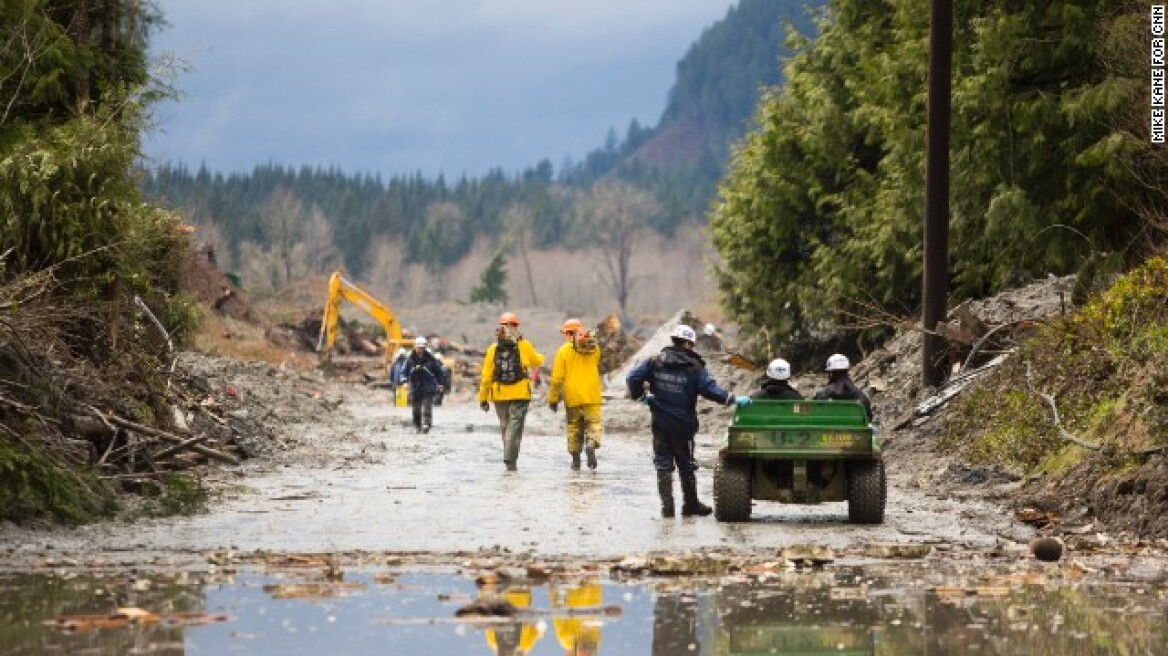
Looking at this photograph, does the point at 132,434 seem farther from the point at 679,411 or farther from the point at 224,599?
the point at 224,599

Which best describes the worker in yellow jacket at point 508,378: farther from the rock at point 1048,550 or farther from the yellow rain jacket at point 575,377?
the rock at point 1048,550

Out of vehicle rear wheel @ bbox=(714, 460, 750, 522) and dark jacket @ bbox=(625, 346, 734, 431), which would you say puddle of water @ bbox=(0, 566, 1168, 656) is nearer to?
vehicle rear wheel @ bbox=(714, 460, 750, 522)

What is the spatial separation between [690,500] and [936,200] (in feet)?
34.8

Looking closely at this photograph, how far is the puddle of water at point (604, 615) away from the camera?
10.7 m

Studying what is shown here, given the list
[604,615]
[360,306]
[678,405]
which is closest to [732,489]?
[678,405]

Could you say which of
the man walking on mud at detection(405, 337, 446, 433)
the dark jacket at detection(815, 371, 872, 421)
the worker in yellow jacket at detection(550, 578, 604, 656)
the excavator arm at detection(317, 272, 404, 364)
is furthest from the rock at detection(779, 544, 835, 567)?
the excavator arm at detection(317, 272, 404, 364)

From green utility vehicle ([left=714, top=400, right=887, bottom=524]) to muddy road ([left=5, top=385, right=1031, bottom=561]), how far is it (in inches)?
10.4

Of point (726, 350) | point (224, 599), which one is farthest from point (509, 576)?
point (726, 350)

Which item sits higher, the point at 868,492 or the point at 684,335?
the point at 684,335

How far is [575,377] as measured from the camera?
2553 cm

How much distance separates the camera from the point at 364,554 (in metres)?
15.2

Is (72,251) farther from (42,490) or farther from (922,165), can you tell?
(922,165)

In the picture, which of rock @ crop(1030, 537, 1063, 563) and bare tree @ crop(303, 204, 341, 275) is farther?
bare tree @ crop(303, 204, 341, 275)

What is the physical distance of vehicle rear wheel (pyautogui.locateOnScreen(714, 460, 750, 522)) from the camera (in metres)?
18.6
